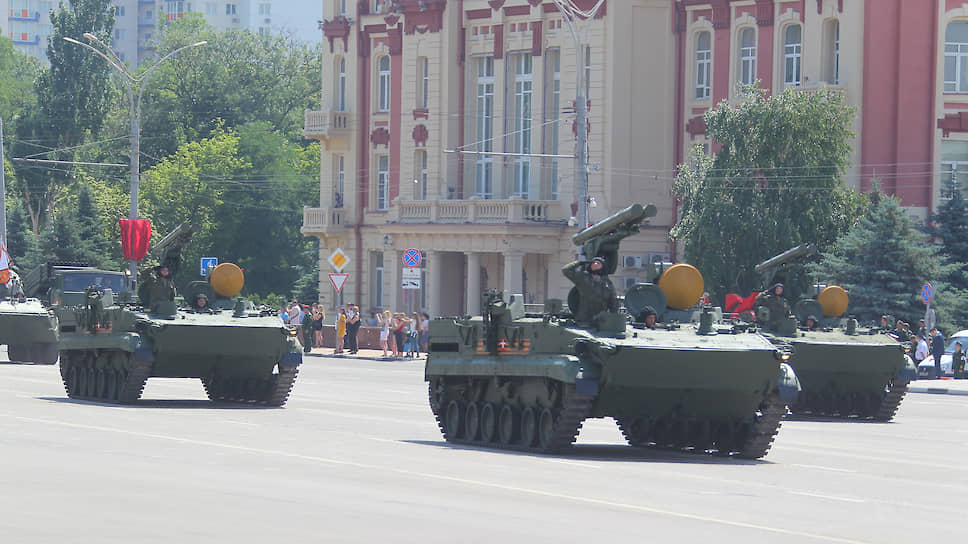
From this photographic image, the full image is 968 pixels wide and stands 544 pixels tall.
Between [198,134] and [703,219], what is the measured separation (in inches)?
1997

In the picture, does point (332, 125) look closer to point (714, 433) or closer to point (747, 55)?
point (747, 55)

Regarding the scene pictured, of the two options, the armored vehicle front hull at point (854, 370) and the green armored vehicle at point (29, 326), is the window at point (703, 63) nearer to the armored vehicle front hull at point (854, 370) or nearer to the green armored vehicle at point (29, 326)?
the green armored vehicle at point (29, 326)

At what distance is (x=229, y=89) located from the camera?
314 feet

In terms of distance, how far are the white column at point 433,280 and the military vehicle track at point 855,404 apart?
104ft

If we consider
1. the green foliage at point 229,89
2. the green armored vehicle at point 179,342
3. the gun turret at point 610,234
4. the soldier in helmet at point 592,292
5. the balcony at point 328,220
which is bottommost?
the green armored vehicle at point 179,342

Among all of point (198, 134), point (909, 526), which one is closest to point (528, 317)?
point (909, 526)

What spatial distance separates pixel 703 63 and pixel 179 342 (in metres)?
32.6

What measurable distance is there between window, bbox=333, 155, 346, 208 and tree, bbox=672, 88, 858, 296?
21930mm

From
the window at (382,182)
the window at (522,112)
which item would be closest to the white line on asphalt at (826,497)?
the window at (522,112)

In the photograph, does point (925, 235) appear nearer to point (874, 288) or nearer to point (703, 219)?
point (874, 288)

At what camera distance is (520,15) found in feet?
196

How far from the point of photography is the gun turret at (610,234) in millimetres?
19359

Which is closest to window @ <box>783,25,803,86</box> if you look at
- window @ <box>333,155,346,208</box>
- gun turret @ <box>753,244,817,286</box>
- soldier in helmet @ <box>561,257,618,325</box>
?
window @ <box>333,155,346,208</box>

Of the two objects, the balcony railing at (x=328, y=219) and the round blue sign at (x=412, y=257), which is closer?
the round blue sign at (x=412, y=257)
